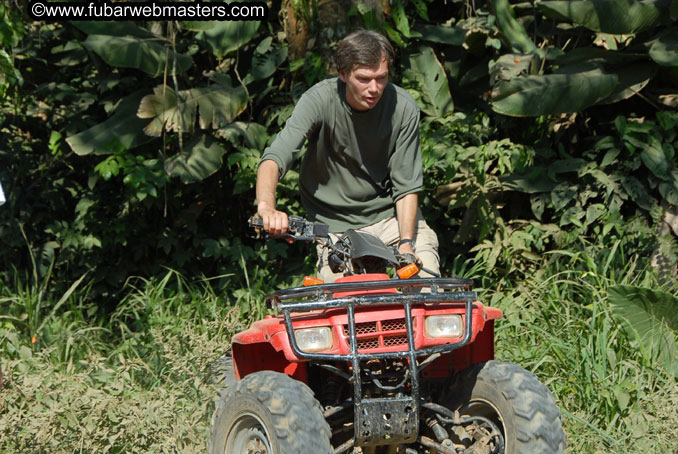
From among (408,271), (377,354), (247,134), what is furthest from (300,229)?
(247,134)

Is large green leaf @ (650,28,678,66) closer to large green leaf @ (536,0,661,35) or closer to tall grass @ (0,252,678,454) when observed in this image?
large green leaf @ (536,0,661,35)

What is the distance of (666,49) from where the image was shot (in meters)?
6.39

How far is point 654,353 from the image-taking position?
5.05 m

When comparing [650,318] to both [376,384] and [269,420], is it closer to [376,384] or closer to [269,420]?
[376,384]

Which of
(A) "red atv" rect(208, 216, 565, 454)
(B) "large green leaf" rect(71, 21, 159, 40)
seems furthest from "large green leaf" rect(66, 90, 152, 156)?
(A) "red atv" rect(208, 216, 565, 454)

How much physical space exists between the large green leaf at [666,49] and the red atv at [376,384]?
11.3 feet

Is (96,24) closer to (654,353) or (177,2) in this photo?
(177,2)

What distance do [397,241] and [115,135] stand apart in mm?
3302

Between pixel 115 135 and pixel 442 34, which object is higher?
pixel 442 34

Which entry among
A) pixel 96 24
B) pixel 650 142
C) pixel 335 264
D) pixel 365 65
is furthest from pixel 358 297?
pixel 96 24

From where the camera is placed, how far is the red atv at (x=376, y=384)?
3.29 m

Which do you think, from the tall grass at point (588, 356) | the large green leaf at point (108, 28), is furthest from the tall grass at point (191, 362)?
the large green leaf at point (108, 28)

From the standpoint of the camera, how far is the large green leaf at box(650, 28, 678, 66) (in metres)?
6.27

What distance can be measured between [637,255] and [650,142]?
96 cm
